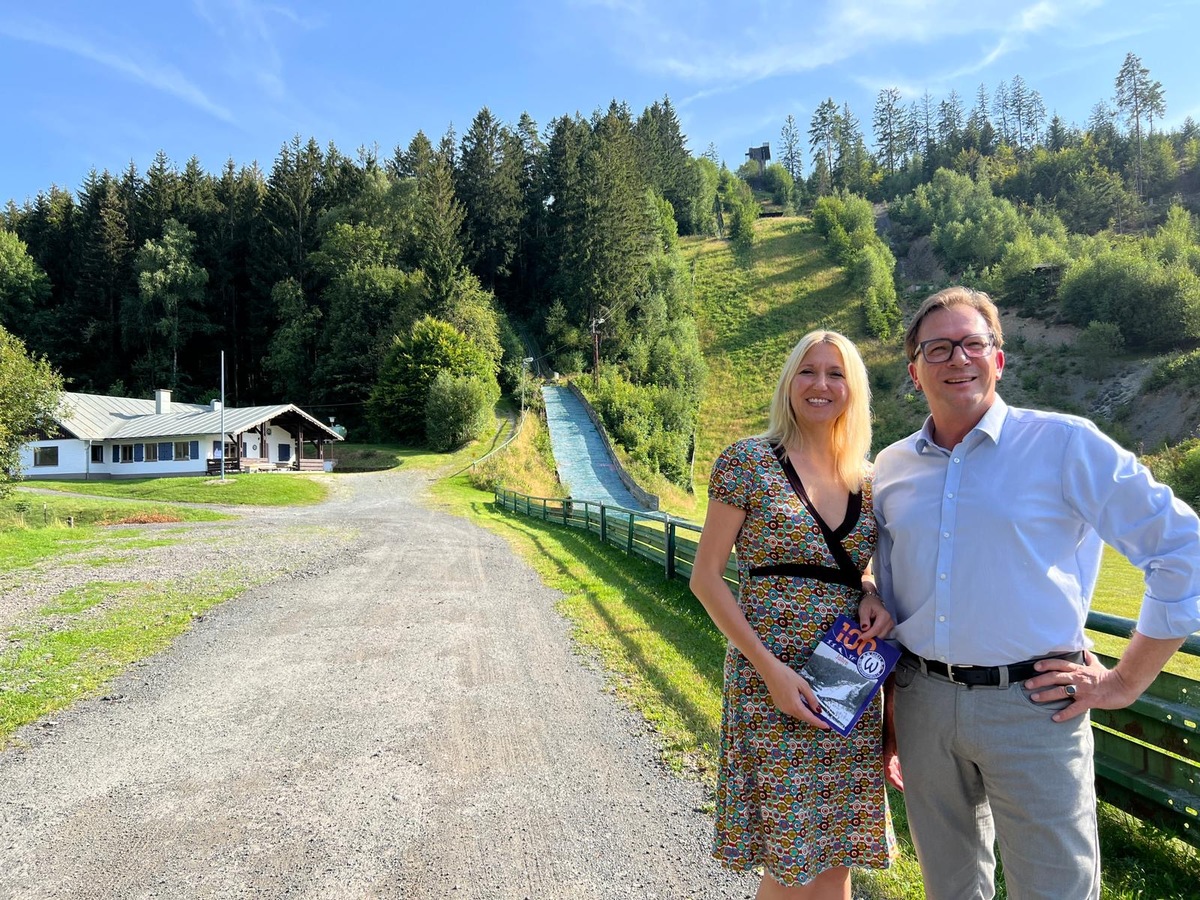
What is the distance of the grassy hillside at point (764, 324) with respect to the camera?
5256 cm

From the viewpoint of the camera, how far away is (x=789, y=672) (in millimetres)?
2068

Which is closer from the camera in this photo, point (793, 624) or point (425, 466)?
point (793, 624)

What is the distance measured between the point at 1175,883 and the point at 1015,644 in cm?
202

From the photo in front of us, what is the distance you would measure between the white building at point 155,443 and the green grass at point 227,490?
468cm

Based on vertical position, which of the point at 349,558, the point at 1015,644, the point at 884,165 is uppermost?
the point at 884,165

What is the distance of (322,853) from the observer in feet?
10.6

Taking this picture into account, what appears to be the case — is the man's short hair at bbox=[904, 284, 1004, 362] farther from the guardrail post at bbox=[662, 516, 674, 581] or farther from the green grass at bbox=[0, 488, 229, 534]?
the green grass at bbox=[0, 488, 229, 534]

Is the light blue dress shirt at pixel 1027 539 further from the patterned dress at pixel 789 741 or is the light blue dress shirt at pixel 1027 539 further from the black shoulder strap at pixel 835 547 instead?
the patterned dress at pixel 789 741

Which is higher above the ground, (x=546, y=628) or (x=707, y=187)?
(x=707, y=187)

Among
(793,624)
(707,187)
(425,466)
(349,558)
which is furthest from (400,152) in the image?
(793,624)

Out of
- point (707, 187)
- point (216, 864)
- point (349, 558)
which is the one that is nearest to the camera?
point (216, 864)

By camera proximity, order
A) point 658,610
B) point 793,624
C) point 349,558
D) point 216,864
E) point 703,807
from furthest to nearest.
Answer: point 349,558
point 658,610
point 703,807
point 216,864
point 793,624

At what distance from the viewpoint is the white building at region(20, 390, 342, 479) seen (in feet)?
119

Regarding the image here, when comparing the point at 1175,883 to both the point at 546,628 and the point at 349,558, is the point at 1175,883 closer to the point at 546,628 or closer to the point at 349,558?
the point at 546,628
